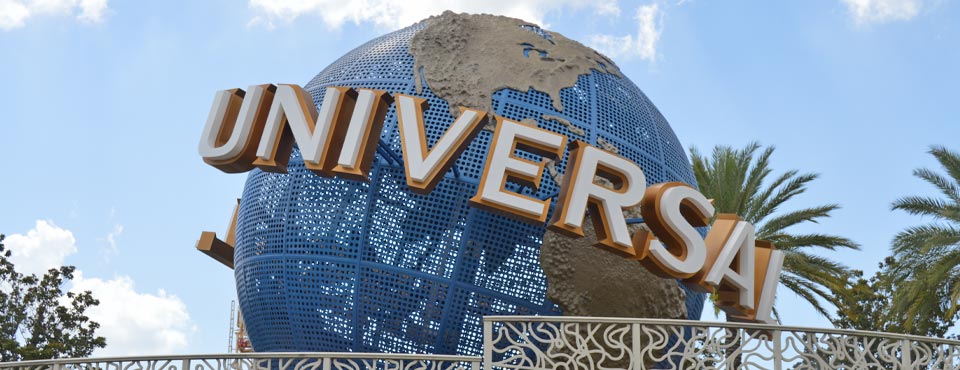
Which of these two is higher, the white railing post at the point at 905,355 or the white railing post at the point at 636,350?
the white railing post at the point at 905,355

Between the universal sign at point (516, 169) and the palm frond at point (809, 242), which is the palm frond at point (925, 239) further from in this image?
the universal sign at point (516, 169)

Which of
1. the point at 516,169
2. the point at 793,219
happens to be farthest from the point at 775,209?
the point at 516,169

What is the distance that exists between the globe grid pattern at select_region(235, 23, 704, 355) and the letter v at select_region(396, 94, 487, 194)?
48 cm

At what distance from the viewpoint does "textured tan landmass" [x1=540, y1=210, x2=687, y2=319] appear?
10.8 m

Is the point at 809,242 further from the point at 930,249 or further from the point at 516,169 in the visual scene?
the point at 516,169

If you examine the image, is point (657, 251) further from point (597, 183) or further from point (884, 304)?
point (884, 304)

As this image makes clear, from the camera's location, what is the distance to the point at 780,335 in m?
9.41

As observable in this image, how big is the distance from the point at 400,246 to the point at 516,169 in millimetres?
1323

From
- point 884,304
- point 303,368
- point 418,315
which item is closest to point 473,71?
point 418,315

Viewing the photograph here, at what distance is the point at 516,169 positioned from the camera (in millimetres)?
10508

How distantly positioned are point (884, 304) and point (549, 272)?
57.7 ft

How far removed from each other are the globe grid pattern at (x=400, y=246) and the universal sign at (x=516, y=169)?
42 centimetres

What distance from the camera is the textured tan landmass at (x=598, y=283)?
10.8 meters

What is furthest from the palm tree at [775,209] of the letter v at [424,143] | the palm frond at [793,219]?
the letter v at [424,143]
